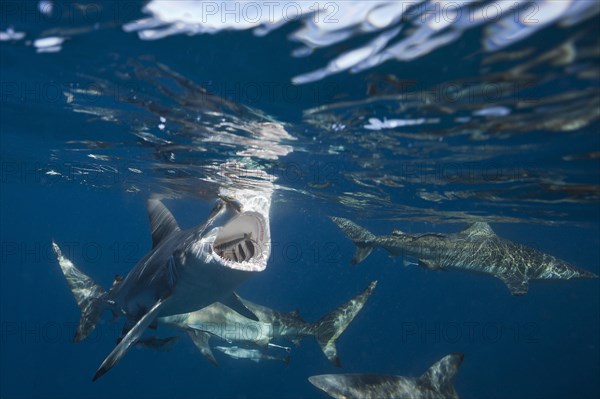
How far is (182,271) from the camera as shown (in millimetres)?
6363

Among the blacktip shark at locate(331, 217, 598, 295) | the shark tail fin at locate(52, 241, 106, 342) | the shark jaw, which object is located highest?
the shark jaw

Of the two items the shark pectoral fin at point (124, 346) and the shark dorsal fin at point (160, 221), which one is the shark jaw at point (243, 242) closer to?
the shark pectoral fin at point (124, 346)

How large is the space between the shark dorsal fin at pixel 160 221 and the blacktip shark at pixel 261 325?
3.67m

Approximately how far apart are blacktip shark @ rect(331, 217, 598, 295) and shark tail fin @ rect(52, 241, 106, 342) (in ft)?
25.2

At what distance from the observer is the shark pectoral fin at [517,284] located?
11.3 m

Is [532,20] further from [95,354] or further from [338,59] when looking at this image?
[95,354]

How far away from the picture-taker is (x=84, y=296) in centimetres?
1040

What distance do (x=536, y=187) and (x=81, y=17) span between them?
1661 cm

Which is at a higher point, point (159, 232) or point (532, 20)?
point (532, 20)

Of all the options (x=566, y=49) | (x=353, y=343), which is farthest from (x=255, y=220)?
(x=353, y=343)

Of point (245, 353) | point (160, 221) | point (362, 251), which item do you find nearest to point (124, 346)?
point (160, 221)

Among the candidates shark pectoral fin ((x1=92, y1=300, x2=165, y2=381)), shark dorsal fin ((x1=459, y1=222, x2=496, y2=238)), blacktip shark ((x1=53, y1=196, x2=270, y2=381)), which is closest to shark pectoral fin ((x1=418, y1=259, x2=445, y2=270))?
shark dorsal fin ((x1=459, y1=222, x2=496, y2=238))

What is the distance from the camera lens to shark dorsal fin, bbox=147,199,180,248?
9.08 meters

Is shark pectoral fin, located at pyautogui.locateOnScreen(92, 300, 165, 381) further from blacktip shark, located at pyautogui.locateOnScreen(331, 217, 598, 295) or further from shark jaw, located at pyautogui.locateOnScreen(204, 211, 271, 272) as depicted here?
blacktip shark, located at pyautogui.locateOnScreen(331, 217, 598, 295)
